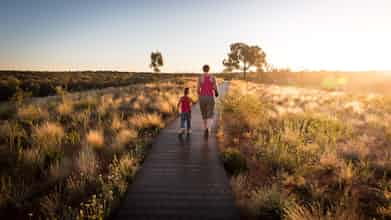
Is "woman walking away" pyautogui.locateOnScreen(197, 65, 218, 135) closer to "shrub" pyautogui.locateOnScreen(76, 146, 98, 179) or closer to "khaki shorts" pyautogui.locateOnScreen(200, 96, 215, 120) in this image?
"khaki shorts" pyautogui.locateOnScreen(200, 96, 215, 120)

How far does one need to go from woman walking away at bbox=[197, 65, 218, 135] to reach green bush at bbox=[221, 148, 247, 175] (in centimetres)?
220

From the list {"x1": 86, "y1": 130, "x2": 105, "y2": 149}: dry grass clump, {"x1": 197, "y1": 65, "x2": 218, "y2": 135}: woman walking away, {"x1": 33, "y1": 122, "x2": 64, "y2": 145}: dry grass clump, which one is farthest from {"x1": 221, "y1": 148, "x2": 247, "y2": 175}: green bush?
{"x1": 33, "y1": 122, "x2": 64, "y2": 145}: dry grass clump

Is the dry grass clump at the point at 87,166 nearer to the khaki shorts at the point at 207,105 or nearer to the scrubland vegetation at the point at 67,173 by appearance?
the scrubland vegetation at the point at 67,173

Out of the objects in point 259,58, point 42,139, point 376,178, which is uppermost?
point 259,58

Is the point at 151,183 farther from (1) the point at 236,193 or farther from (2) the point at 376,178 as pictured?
(2) the point at 376,178

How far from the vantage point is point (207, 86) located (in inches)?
287

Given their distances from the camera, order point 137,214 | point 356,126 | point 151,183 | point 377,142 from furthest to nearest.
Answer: point 356,126, point 377,142, point 151,183, point 137,214

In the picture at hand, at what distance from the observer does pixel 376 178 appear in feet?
14.9

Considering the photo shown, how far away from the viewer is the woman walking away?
23.8 feet

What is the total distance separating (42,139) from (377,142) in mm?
10668

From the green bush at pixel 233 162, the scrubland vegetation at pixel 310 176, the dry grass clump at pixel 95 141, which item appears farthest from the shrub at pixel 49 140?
the scrubland vegetation at pixel 310 176

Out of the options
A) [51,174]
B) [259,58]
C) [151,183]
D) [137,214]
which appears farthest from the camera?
[259,58]

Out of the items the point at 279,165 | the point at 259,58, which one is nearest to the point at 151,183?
the point at 279,165

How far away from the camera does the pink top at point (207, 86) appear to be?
23.8ft
